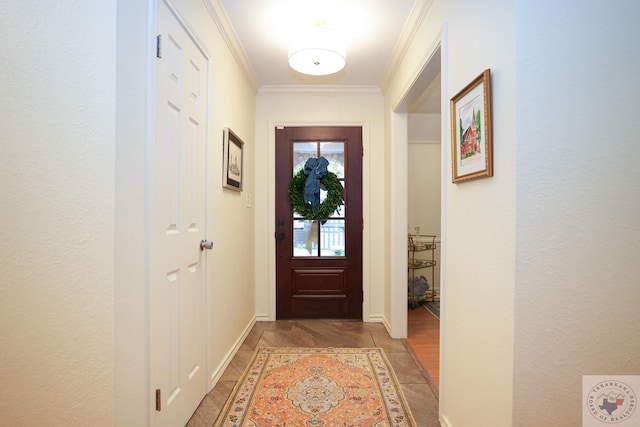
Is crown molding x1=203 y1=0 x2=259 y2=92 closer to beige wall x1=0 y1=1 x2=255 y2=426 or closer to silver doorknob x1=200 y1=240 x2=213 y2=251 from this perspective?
beige wall x1=0 y1=1 x2=255 y2=426

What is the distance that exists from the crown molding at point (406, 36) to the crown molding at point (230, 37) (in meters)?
1.22

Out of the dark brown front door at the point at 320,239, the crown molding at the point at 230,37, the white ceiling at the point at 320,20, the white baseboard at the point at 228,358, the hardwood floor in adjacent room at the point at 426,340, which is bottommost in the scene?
the hardwood floor in adjacent room at the point at 426,340

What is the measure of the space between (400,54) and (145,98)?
2.03 metres

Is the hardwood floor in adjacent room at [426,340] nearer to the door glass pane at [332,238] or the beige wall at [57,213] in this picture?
the door glass pane at [332,238]

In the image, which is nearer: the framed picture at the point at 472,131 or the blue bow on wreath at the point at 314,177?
the framed picture at the point at 472,131

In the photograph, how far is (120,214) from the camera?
1.17 metres

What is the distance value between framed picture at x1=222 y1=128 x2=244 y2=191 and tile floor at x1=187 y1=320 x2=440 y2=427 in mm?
1311

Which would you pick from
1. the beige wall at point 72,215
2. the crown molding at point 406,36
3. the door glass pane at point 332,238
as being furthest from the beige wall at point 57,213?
the door glass pane at point 332,238

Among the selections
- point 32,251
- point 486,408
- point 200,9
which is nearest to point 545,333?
point 486,408

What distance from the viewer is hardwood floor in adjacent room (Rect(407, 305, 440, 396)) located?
7.57 ft

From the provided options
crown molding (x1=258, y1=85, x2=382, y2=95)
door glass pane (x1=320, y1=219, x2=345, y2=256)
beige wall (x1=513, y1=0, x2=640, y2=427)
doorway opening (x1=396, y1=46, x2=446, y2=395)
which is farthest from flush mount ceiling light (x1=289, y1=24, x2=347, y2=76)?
doorway opening (x1=396, y1=46, x2=446, y2=395)

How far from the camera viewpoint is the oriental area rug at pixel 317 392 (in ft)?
5.77

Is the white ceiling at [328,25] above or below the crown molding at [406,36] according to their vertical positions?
above

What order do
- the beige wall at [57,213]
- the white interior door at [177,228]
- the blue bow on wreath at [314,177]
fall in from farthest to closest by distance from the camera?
the blue bow on wreath at [314,177] < the white interior door at [177,228] < the beige wall at [57,213]
